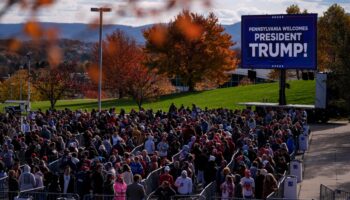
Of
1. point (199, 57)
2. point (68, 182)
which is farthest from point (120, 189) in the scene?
point (199, 57)

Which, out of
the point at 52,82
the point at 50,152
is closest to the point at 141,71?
the point at 52,82

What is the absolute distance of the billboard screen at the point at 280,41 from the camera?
38.5m

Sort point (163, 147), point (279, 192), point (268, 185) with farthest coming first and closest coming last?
point (163, 147) → point (279, 192) → point (268, 185)

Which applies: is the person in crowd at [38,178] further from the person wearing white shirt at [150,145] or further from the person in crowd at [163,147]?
the person wearing white shirt at [150,145]

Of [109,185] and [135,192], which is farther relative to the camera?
[109,185]

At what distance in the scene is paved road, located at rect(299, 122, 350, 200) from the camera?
20.9 meters

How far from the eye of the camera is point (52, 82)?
4912cm

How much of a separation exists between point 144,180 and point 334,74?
64.3 ft

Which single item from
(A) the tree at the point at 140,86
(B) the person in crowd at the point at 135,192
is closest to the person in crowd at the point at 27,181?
(B) the person in crowd at the point at 135,192

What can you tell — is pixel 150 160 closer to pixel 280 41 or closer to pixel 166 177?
pixel 166 177

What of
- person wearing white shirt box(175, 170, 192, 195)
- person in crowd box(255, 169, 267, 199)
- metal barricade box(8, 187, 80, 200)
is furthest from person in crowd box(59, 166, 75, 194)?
person in crowd box(255, 169, 267, 199)

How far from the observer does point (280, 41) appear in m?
39.0

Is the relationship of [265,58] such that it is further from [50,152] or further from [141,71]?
[50,152]

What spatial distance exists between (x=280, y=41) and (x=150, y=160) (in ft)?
72.2
